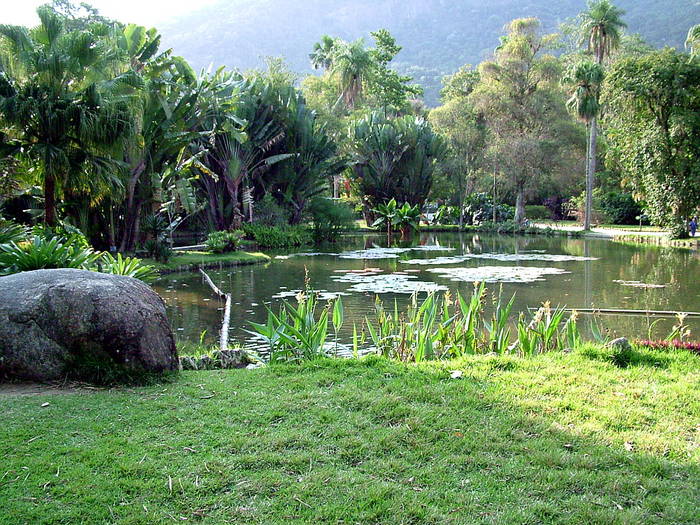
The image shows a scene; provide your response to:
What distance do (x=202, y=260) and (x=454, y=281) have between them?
9656 mm

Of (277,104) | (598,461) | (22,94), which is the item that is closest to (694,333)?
(598,461)

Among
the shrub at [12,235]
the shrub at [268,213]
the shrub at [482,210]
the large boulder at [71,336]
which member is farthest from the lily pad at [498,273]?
the shrub at [482,210]

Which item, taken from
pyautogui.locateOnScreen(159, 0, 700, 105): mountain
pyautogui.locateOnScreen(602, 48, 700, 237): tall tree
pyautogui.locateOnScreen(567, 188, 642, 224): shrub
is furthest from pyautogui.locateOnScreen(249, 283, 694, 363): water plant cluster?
pyautogui.locateOnScreen(159, 0, 700, 105): mountain

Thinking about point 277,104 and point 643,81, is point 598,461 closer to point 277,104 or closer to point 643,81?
point 643,81

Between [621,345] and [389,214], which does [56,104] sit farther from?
[389,214]

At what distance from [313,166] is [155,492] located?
109 ft

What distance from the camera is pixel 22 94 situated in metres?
15.5

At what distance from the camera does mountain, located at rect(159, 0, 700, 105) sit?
458 ft

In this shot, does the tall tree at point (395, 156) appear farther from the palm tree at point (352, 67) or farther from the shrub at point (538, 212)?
the shrub at point (538, 212)

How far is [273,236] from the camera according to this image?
30719mm

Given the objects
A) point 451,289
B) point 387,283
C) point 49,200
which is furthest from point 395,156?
point 49,200

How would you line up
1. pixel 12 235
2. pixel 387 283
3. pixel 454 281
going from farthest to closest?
pixel 454 281, pixel 387 283, pixel 12 235

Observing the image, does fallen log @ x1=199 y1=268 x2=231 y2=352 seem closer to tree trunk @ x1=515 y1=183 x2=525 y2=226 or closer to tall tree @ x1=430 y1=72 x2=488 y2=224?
tall tree @ x1=430 y1=72 x2=488 y2=224

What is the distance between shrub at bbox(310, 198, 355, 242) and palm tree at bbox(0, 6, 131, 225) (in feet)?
60.7
